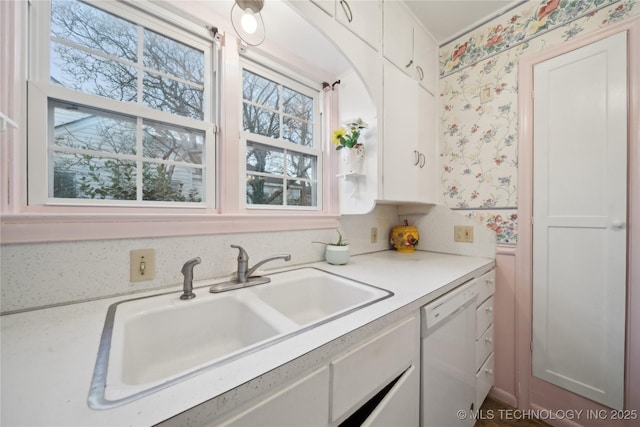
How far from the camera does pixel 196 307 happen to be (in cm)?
81

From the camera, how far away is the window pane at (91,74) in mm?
836

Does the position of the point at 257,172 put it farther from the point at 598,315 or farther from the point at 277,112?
the point at 598,315

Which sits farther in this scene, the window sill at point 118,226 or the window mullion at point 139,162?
the window mullion at point 139,162

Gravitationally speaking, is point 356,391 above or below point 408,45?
below

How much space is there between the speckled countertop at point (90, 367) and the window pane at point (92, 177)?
40 cm

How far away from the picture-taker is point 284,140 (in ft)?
4.63

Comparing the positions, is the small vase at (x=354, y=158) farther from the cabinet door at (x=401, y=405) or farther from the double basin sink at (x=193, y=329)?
the cabinet door at (x=401, y=405)

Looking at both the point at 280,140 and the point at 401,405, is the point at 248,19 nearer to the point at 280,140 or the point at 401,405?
the point at 280,140

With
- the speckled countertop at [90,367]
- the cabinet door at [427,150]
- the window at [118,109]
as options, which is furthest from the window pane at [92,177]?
the cabinet door at [427,150]

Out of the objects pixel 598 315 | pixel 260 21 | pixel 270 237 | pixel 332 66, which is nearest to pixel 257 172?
pixel 270 237

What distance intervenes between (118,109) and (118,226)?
0.47 meters

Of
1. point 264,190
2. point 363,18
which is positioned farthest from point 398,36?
point 264,190

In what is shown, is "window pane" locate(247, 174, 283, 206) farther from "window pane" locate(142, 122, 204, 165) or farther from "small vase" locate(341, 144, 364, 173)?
"small vase" locate(341, 144, 364, 173)

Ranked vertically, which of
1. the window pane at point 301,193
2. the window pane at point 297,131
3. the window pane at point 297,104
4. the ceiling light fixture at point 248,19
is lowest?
the window pane at point 301,193
